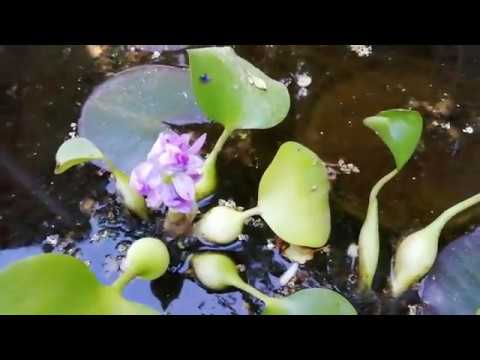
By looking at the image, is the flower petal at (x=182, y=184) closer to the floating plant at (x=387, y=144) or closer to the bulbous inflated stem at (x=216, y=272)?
the bulbous inflated stem at (x=216, y=272)

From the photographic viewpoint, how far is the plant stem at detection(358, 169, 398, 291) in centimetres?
112

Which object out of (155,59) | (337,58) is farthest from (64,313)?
(337,58)

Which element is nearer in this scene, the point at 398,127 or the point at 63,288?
the point at 63,288

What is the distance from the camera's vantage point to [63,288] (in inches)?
39.6

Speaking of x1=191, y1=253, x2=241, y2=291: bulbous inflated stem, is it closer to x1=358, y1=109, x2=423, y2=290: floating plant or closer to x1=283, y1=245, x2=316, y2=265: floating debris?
x1=283, y1=245, x2=316, y2=265: floating debris

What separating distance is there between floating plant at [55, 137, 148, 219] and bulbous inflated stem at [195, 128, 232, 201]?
0.28ft

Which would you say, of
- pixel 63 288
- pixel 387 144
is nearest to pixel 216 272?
pixel 63 288

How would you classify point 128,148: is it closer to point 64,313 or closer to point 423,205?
point 64,313

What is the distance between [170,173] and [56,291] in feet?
0.68

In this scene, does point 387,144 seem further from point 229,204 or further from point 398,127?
point 229,204

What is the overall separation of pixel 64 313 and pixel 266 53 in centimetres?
58

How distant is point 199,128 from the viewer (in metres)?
1.24

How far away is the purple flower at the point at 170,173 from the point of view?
101 centimetres

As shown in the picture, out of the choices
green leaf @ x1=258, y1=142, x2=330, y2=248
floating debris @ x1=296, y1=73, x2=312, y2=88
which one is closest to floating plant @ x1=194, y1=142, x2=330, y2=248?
green leaf @ x1=258, y1=142, x2=330, y2=248
